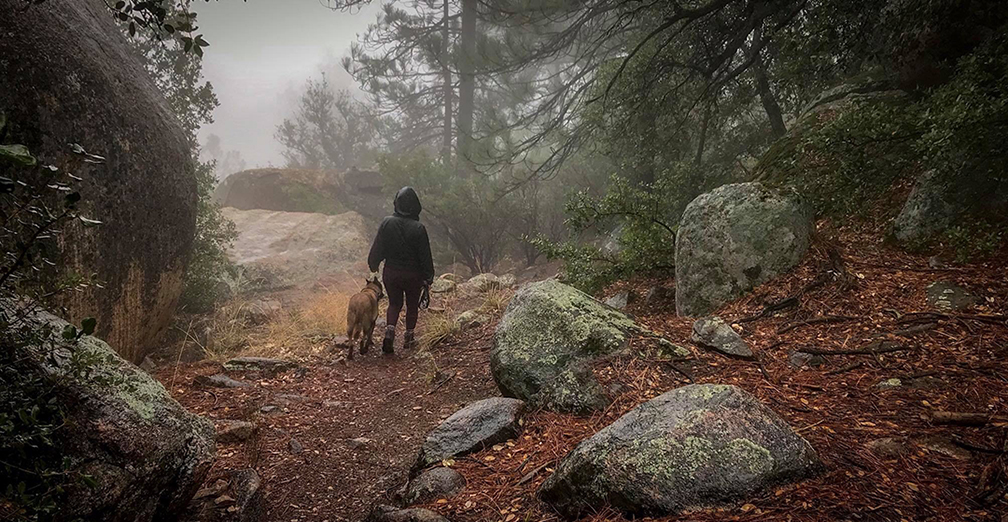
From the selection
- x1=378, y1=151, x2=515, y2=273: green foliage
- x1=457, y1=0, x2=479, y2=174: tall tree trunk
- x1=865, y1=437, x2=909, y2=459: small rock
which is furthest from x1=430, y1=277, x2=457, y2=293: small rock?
x1=865, y1=437, x2=909, y2=459: small rock

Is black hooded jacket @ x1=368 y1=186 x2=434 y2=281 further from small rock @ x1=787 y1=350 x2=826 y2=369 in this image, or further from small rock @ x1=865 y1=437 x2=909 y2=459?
small rock @ x1=865 y1=437 x2=909 y2=459

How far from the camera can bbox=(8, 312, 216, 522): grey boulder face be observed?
1.68m

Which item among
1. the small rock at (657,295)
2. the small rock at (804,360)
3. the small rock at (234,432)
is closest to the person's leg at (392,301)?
the small rock at (234,432)

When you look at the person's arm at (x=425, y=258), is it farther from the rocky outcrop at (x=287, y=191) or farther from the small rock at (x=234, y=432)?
the rocky outcrop at (x=287, y=191)

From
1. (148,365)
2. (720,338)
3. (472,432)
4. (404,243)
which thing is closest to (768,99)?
(720,338)

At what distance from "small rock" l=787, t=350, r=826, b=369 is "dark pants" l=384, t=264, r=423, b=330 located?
14.1 feet

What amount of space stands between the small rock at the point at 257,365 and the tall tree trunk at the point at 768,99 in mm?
7141

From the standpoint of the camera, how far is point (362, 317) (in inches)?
230

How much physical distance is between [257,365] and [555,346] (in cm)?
362

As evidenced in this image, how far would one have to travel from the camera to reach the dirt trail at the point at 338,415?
284 centimetres

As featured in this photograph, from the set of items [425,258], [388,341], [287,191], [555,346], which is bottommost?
[388,341]

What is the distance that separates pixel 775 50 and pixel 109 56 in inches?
291

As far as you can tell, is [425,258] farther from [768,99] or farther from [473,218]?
[473,218]

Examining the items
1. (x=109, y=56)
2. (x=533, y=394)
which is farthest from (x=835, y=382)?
(x=109, y=56)
